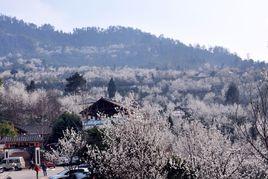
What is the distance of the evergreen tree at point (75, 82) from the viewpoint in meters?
83.8

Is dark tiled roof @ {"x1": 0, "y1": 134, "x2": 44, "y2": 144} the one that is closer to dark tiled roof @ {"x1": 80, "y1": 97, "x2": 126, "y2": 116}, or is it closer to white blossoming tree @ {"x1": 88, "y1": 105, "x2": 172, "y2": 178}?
dark tiled roof @ {"x1": 80, "y1": 97, "x2": 126, "y2": 116}

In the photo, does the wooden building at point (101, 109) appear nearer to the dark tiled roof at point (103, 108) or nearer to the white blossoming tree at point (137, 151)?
the dark tiled roof at point (103, 108)

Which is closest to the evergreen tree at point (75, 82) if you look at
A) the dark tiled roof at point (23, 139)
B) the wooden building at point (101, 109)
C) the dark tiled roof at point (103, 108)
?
the dark tiled roof at point (23, 139)

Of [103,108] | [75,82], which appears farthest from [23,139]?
[75,82]

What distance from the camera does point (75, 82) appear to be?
8525cm

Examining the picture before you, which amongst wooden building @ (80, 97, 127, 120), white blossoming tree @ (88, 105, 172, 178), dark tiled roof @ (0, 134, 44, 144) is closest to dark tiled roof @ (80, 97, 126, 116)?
wooden building @ (80, 97, 127, 120)

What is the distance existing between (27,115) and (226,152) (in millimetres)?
66275

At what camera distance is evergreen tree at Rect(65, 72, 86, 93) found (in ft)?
275

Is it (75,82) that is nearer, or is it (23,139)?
(23,139)

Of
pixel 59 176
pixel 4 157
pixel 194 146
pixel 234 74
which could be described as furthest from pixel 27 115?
pixel 234 74

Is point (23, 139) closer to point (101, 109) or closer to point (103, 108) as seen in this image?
point (101, 109)

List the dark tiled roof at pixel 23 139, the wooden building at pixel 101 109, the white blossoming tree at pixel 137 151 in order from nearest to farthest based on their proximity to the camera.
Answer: the white blossoming tree at pixel 137 151
the wooden building at pixel 101 109
the dark tiled roof at pixel 23 139

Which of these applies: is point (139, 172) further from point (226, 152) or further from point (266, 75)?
point (266, 75)

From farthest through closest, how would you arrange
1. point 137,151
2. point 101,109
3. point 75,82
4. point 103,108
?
point 75,82, point 101,109, point 103,108, point 137,151
